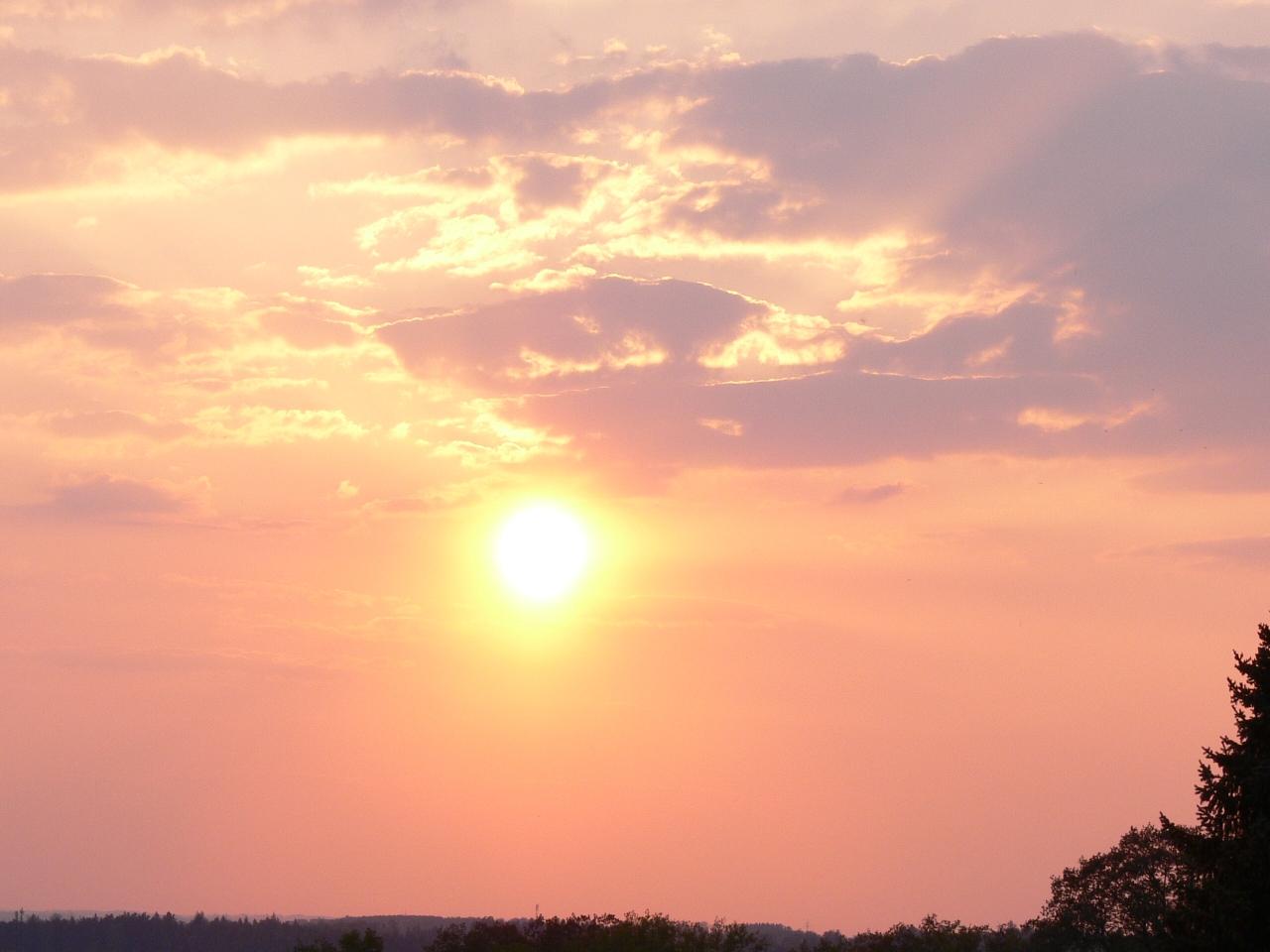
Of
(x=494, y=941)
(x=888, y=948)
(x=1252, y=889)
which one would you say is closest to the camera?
(x=1252, y=889)

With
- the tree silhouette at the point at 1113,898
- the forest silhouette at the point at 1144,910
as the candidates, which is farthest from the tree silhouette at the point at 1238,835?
the tree silhouette at the point at 1113,898

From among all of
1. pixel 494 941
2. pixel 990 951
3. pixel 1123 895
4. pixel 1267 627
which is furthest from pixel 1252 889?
pixel 494 941

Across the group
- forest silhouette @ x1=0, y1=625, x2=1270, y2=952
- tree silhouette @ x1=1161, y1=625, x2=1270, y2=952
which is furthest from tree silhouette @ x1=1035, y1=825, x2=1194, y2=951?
tree silhouette @ x1=1161, y1=625, x2=1270, y2=952

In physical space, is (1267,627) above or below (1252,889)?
above

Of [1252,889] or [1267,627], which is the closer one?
[1252,889]

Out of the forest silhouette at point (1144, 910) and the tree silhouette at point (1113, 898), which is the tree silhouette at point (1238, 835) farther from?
the tree silhouette at point (1113, 898)

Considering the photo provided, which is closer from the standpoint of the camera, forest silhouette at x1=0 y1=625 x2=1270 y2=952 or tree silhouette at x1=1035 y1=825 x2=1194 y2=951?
forest silhouette at x1=0 y1=625 x2=1270 y2=952

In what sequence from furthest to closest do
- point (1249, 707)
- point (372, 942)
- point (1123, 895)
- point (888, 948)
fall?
1. point (888, 948)
2. point (372, 942)
3. point (1123, 895)
4. point (1249, 707)

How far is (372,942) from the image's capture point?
107 meters

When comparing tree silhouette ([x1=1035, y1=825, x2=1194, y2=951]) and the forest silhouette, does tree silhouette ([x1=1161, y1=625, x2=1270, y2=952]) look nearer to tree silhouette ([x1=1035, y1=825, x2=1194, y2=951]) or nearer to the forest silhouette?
the forest silhouette

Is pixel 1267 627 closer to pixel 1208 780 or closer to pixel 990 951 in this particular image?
pixel 1208 780

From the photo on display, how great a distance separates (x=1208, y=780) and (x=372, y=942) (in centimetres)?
7391

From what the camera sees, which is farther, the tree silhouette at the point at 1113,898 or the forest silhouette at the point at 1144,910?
the tree silhouette at the point at 1113,898

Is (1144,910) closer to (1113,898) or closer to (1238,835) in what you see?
(1113,898)
